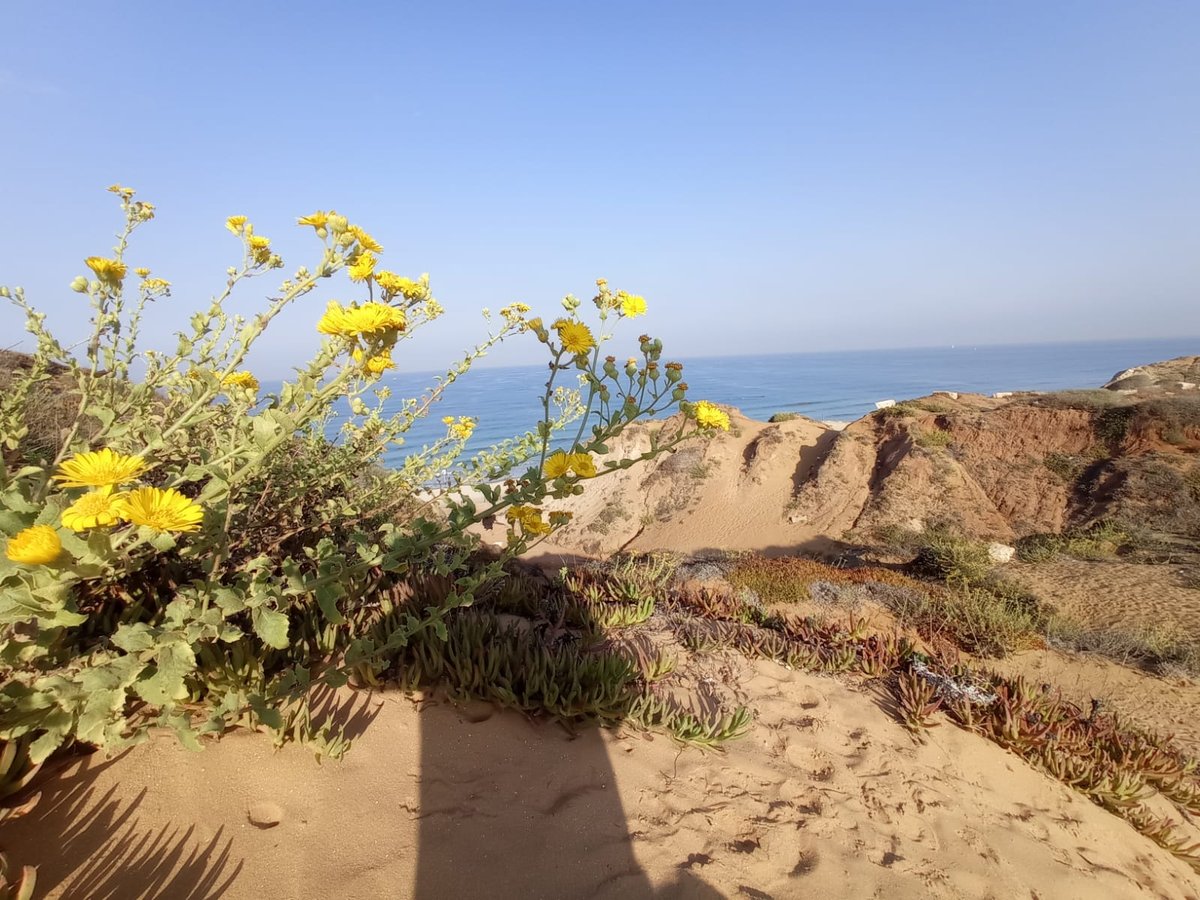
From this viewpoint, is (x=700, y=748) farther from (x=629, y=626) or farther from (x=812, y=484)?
(x=812, y=484)

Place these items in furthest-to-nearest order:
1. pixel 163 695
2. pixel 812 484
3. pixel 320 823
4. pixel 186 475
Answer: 1. pixel 812 484
2. pixel 320 823
3. pixel 186 475
4. pixel 163 695

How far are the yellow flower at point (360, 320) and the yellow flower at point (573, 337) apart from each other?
82 centimetres

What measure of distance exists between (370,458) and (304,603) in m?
1.07

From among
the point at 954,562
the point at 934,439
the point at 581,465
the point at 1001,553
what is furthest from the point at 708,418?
the point at 934,439

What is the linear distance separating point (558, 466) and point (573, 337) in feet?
1.98

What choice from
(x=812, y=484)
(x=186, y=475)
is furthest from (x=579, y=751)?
(x=812, y=484)

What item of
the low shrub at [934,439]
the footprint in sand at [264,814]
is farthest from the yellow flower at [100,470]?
the low shrub at [934,439]

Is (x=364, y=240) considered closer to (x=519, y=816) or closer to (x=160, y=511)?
(x=160, y=511)

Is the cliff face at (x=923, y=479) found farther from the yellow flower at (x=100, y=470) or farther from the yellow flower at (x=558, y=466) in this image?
the yellow flower at (x=100, y=470)

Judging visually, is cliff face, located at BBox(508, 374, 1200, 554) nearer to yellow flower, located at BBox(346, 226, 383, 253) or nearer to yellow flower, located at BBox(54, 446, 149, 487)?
yellow flower, located at BBox(346, 226, 383, 253)

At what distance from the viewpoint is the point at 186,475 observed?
5.29 feet

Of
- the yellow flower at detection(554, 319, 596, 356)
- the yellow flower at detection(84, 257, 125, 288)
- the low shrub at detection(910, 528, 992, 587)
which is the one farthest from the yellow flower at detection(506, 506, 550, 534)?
the low shrub at detection(910, 528, 992, 587)

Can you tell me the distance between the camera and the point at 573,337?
240 cm

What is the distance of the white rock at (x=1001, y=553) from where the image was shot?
945cm
